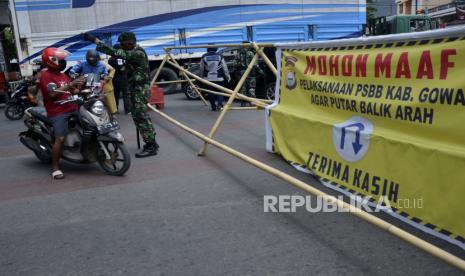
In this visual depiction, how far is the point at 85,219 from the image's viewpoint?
4129 millimetres

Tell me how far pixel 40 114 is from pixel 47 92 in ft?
2.13

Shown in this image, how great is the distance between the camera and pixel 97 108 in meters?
5.51

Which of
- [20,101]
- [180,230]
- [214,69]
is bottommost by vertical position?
[180,230]

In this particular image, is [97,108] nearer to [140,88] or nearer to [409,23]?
[140,88]

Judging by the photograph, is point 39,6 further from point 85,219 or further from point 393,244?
point 393,244

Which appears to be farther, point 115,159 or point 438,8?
point 438,8

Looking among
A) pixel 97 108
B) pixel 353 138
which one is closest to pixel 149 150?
pixel 97 108

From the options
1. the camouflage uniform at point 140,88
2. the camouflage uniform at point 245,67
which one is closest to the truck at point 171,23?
the camouflage uniform at point 245,67

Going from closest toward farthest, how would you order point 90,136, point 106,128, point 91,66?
point 106,128 → point 90,136 → point 91,66

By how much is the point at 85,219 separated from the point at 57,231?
30cm

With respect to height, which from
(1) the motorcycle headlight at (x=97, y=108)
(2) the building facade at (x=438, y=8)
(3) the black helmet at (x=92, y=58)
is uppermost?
(2) the building facade at (x=438, y=8)

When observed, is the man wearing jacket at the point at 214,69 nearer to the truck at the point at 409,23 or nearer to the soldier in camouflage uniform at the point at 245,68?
the soldier in camouflage uniform at the point at 245,68

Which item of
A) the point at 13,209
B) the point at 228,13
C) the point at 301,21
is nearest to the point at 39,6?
the point at 228,13

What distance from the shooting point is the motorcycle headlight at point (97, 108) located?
5488 mm
